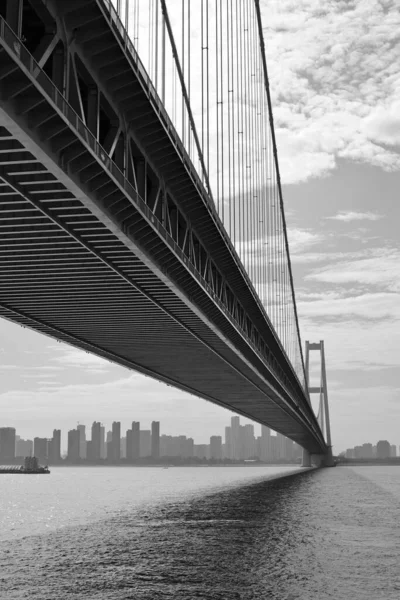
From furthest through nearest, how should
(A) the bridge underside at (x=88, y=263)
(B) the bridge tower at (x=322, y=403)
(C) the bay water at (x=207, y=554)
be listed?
(B) the bridge tower at (x=322, y=403) < (C) the bay water at (x=207, y=554) < (A) the bridge underside at (x=88, y=263)

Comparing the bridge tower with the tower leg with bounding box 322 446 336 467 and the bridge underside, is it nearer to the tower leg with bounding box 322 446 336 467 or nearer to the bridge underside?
the tower leg with bounding box 322 446 336 467

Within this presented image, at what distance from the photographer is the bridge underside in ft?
47.7

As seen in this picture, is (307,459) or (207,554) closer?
(207,554)

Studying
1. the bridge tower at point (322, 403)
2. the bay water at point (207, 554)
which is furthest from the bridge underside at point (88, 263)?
the bridge tower at point (322, 403)

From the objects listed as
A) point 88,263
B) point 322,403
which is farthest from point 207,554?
point 322,403

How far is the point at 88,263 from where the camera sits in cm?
2533

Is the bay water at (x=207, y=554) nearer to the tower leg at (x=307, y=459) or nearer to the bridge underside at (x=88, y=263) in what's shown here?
the bridge underside at (x=88, y=263)

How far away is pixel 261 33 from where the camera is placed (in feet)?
185

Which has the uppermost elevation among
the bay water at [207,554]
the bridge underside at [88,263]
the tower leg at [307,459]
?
the bridge underside at [88,263]

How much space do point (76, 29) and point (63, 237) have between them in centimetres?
849

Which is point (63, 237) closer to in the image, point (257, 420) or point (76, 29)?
point (76, 29)

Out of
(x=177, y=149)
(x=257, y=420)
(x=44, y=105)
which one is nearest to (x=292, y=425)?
(x=257, y=420)

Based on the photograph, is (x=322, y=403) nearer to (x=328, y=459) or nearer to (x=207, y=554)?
(x=328, y=459)

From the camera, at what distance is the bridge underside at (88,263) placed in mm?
14544
